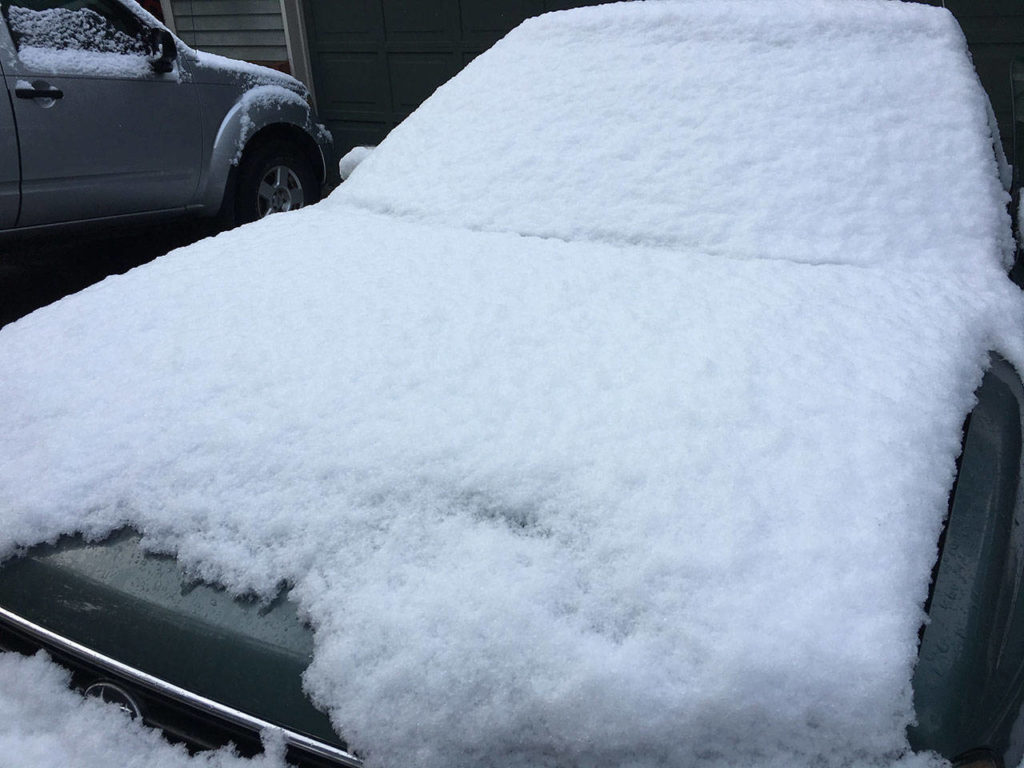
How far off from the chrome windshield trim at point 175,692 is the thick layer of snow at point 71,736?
29mm

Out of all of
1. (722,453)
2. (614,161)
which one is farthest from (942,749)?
(614,161)

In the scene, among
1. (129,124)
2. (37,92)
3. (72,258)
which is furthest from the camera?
(72,258)

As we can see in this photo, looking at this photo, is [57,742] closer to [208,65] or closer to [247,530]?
[247,530]

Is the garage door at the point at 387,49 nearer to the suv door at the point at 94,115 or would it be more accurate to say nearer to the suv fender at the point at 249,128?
the suv fender at the point at 249,128

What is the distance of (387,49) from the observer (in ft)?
21.9

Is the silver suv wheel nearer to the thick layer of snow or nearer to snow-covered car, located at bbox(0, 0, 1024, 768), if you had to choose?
snow-covered car, located at bbox(0, 0, 1024, 768)

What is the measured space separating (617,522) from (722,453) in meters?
0.21

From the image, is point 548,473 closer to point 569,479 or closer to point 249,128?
point 569,479

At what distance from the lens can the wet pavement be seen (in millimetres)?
4434

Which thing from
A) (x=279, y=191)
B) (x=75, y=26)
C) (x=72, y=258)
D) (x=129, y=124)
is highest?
(x=75, y=26)

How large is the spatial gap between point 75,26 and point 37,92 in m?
0.50

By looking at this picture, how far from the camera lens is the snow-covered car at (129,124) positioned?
4.07 m

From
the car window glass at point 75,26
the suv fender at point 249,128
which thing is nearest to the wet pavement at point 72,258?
the suv fender at point 249,128

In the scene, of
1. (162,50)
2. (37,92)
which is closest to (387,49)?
(162,50)
